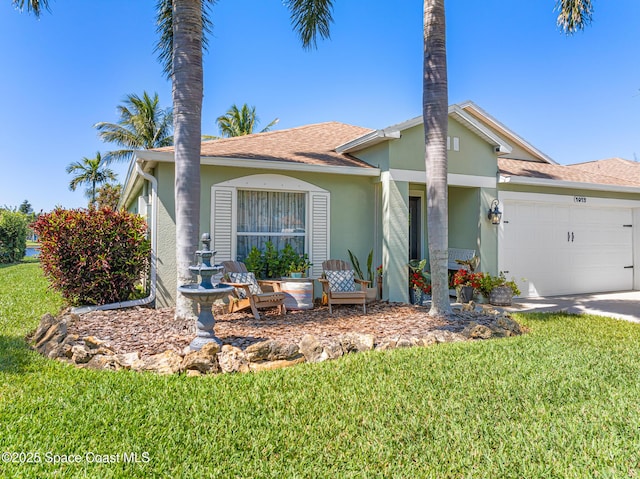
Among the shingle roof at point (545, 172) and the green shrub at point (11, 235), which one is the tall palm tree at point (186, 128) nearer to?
the shingle roof at point (545, 172)

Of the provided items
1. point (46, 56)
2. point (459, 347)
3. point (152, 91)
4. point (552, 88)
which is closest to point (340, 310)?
point (459, 347)

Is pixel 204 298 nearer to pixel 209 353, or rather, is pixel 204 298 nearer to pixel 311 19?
pixel 209 353

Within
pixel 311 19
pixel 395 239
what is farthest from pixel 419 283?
pixel 311 19

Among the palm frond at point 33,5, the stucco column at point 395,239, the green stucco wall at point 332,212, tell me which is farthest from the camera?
the stucco column at point 395,239

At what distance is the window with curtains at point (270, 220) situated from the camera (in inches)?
353

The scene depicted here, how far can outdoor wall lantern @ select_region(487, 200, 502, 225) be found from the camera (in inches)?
408

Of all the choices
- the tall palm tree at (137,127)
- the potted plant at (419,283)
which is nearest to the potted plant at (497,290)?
the potted plant at (419,283)

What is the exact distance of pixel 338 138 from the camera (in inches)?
493

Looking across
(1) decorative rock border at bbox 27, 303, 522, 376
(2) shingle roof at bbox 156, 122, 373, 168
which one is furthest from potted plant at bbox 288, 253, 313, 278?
(1) decorative rock border at bbox 27, 303, 522, 376

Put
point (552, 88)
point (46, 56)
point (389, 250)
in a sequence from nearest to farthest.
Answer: point (389, 250) → point (46, 56) → point (552, 88)

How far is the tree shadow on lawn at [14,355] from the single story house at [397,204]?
2784mm

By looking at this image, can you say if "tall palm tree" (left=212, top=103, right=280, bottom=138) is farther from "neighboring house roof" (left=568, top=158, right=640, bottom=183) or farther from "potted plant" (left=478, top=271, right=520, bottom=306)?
"potted plant" (left=478, top=271, right=520, bottom=306)

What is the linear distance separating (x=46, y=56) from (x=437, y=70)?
13.4 m

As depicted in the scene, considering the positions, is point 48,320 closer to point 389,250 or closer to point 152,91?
point 389,250
